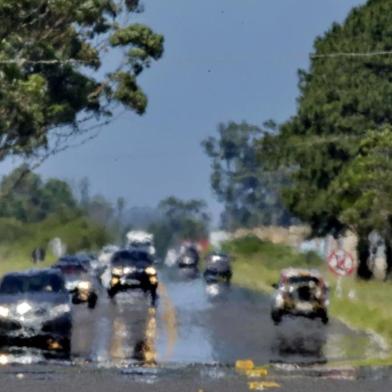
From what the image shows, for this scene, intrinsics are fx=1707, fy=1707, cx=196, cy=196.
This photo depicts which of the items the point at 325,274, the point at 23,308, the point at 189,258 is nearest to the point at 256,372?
the point at 23,308

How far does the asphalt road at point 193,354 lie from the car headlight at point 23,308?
86cm

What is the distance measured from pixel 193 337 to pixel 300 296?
328 inches

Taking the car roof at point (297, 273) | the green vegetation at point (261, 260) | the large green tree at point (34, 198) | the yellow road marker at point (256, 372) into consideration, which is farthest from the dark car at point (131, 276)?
the large green tree at point (34, 198)

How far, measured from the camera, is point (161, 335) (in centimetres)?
4091

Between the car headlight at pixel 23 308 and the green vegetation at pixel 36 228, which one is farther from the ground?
the green vegetation at pixel 36 228

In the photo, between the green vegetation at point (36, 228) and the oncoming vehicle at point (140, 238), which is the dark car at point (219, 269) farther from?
the oncoming vehicle at point (140, 238)

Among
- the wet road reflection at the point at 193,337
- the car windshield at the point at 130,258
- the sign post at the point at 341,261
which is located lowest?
the wet road reflection at the point at 193,337

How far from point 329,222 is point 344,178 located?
11.6 metres

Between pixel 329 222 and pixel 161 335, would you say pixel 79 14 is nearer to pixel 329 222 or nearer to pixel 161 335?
pixel 329 222

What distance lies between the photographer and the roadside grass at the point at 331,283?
155ft

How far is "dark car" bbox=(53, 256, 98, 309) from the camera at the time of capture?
55728 millimetres

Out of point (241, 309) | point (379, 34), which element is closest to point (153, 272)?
point (241, 309)

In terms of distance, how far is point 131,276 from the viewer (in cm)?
6481

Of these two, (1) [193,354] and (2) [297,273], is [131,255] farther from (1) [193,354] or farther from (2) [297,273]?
(1) [193,354]
